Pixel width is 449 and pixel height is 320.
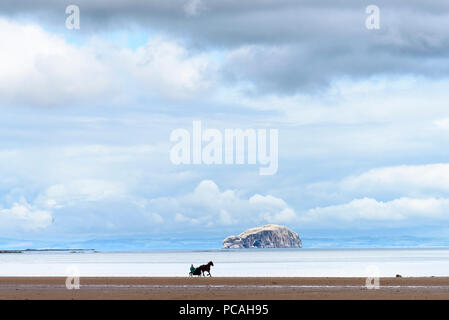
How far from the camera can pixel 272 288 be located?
59.5 m

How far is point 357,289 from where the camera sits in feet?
188

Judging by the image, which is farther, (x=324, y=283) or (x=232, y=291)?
(x=324, y=283)

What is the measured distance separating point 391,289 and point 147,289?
18.8 metres
